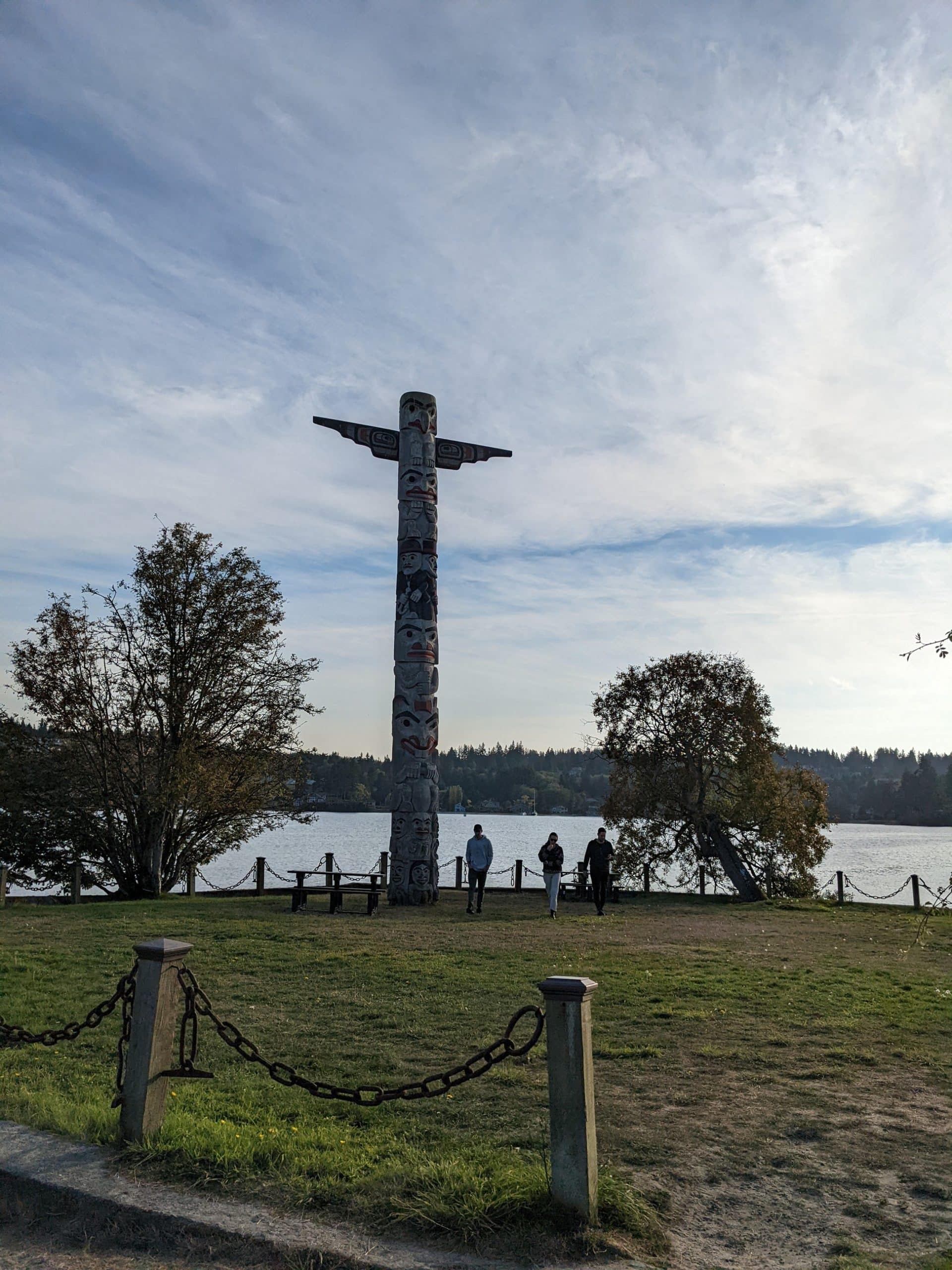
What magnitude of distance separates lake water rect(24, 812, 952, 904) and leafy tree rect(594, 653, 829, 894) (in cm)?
201

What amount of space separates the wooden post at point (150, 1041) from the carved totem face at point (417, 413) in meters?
17.6

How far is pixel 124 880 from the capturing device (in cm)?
2245

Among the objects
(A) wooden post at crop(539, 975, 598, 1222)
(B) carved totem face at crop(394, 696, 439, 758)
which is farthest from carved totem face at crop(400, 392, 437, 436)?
(A) wooden post at crop(539, 975, 598, 1222)

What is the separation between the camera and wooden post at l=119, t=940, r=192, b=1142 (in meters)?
5.21

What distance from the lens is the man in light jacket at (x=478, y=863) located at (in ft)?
59.9

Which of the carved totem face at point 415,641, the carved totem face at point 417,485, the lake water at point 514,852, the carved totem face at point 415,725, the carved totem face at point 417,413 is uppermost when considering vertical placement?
the carved totem face at point 417,413

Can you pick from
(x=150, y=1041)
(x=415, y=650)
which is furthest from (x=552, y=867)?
(x=150, y=1041)

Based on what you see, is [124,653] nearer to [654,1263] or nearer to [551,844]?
[551,844]

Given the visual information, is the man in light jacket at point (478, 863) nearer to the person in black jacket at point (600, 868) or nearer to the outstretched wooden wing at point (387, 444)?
the person in black jacket at point (600, 868)

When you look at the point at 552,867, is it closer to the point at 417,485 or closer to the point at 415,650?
the point at 415,650

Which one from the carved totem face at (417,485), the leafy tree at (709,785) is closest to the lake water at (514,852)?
the leafy tree at (709,785)

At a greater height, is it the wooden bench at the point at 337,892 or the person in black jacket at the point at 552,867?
the person in black jacket at the point at 552,867

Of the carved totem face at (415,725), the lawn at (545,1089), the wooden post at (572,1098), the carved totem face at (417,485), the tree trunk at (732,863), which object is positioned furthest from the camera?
the tree trunk at (732,863)

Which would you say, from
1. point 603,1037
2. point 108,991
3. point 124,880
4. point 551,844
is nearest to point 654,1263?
point 603,1037
